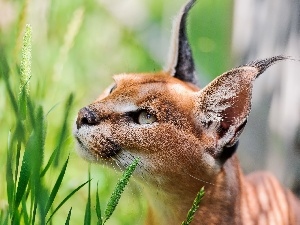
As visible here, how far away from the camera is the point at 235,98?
2209mm

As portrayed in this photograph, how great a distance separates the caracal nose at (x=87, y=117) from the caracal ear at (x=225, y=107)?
1.11 feet

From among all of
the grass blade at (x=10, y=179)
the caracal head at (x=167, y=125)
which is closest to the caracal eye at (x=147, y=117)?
the caracal head at (x=167, y=125)

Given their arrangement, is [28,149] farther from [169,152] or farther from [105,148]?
[169,152]

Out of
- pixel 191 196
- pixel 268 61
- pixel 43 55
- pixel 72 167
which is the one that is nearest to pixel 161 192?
pixel 191 196

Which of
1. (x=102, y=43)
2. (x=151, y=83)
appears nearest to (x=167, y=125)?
(x=151, y=83)

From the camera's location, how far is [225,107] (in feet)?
7.39

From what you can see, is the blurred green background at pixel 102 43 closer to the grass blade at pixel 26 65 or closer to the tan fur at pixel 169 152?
the tan fur at pixel 169 152

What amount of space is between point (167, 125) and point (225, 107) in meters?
0.18

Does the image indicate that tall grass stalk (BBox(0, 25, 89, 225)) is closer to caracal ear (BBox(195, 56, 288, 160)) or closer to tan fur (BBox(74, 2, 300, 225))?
tan fur (BBox(74, 2, 300, 225))

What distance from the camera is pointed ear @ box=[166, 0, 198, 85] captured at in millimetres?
2502

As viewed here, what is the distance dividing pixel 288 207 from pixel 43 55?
164cm

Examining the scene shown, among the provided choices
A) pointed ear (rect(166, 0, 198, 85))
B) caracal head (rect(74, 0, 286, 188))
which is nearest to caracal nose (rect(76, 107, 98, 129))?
caracal head (rect(74, 0, 286, 188))

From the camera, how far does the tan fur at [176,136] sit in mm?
2146

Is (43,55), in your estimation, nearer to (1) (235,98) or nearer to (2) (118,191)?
(1) (235,98)
